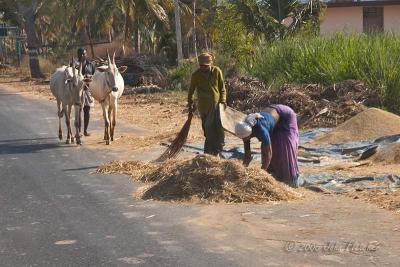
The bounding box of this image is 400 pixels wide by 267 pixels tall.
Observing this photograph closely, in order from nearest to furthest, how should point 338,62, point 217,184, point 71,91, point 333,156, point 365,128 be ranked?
point 217,184 → point 333,156 → point 365,128 → point 71,91 → point 338,62

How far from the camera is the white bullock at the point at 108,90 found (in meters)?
14.3

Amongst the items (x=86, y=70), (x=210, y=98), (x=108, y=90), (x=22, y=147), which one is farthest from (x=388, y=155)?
(x=22, y=147)

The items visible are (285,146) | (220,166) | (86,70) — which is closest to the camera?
(220,166)

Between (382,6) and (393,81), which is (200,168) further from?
(382,6)

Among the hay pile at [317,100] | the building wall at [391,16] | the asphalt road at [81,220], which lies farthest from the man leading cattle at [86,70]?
the building wall at [391,16]

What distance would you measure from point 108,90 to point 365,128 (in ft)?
16.4

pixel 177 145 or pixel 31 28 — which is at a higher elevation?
pixel 31 28

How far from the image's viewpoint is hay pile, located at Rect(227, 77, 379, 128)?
16094 mm

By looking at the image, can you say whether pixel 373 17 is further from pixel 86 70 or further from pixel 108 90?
pixel 108 90

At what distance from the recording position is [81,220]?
8484mm

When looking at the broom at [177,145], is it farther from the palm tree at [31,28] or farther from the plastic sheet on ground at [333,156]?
the palm tree at [31,28]

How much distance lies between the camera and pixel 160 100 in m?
23.4

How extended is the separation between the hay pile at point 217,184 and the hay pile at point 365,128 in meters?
4.64

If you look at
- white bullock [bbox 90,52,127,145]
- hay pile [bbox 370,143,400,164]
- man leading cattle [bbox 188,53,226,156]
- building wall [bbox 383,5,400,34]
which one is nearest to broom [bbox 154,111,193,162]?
man leading cattle [bbox 188,53,226,156]
